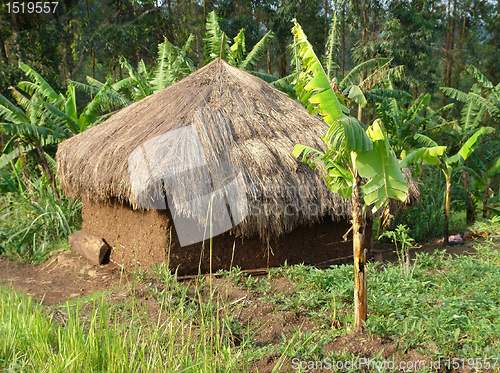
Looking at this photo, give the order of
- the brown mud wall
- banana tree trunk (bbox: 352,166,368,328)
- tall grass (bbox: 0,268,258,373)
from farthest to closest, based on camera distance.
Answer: the brown mud wall
banana tree trunk (bbox: 352,166,368,328)
tall grass (bbox: 0,268,258,373)

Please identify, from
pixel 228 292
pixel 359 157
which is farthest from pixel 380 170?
pixel 228 292

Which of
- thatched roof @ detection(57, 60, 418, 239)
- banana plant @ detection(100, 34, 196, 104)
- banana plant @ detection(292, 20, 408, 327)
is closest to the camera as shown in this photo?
banana plant @ detection(292, 20, 408, 327)

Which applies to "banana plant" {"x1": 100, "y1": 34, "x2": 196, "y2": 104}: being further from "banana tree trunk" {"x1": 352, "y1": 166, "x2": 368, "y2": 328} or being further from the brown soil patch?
"banana tree trunk" {"x1": 352, "y1": 166, "x2": 368, "y2": 328}

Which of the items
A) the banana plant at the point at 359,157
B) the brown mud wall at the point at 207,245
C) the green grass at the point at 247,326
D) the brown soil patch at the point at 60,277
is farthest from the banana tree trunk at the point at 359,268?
the brown soil patch at the point at 60,277

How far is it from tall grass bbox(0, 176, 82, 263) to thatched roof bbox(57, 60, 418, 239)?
3.54 ft

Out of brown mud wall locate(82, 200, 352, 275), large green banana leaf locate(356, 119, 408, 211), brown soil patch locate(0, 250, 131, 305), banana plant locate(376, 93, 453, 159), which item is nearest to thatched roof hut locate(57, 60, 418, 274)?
brown mud wall locate(82, 200, 352, 275)

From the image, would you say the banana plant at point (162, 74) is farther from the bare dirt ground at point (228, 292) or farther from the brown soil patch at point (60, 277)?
the bare dirt ground at point (228, 292)

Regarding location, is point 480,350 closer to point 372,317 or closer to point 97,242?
point 372,317

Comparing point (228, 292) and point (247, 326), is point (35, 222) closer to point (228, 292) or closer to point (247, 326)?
point (247, 326)

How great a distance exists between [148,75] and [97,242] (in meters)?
4.95

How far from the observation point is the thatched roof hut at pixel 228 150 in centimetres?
494

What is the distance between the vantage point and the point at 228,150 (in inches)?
203

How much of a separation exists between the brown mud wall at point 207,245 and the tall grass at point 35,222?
5.28 ft

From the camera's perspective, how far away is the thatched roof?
4941 millimetres
